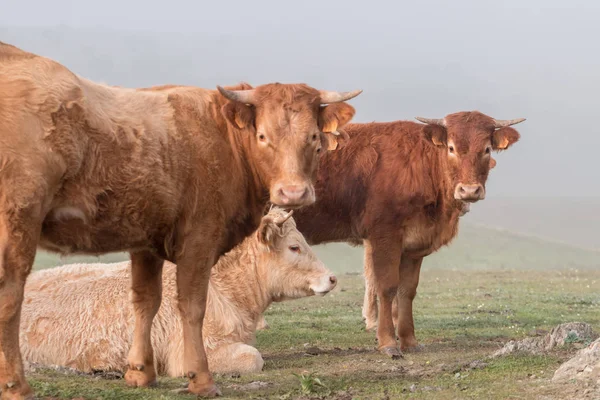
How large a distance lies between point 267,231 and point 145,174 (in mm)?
4544

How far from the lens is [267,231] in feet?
42.5

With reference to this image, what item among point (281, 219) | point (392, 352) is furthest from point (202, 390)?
point (392, 352)

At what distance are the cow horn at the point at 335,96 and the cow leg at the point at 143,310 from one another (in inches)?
91.2

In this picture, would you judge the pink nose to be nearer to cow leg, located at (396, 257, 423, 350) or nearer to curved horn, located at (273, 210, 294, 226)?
curved horn, located at (273, 210, 294, 226)

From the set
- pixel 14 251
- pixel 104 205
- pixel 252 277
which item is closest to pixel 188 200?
pixel 104 205

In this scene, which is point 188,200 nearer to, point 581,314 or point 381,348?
point 381,348

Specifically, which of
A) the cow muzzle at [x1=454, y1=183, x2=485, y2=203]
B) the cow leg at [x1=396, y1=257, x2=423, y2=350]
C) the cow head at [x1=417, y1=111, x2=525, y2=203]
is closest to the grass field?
the cow leg at [x1=396, y1=257, x2=423, y2=350]

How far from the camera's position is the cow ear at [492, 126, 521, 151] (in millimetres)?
14359

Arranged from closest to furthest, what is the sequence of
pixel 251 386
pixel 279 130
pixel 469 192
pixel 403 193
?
1. pixel 279 130
2. pixel 251 386
3. pixel 469 192
4. pixel 403 193

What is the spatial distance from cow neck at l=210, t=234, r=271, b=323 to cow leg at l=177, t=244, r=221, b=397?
3210 mm

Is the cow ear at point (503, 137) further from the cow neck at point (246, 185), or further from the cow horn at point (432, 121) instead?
the cow neck at point (246, 185)

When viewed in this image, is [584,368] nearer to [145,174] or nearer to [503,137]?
[145,174]

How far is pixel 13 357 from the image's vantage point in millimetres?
7668

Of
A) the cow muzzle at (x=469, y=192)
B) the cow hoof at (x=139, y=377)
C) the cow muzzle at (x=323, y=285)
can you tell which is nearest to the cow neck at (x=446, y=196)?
the cow muzzle at (x=469, y=192)
